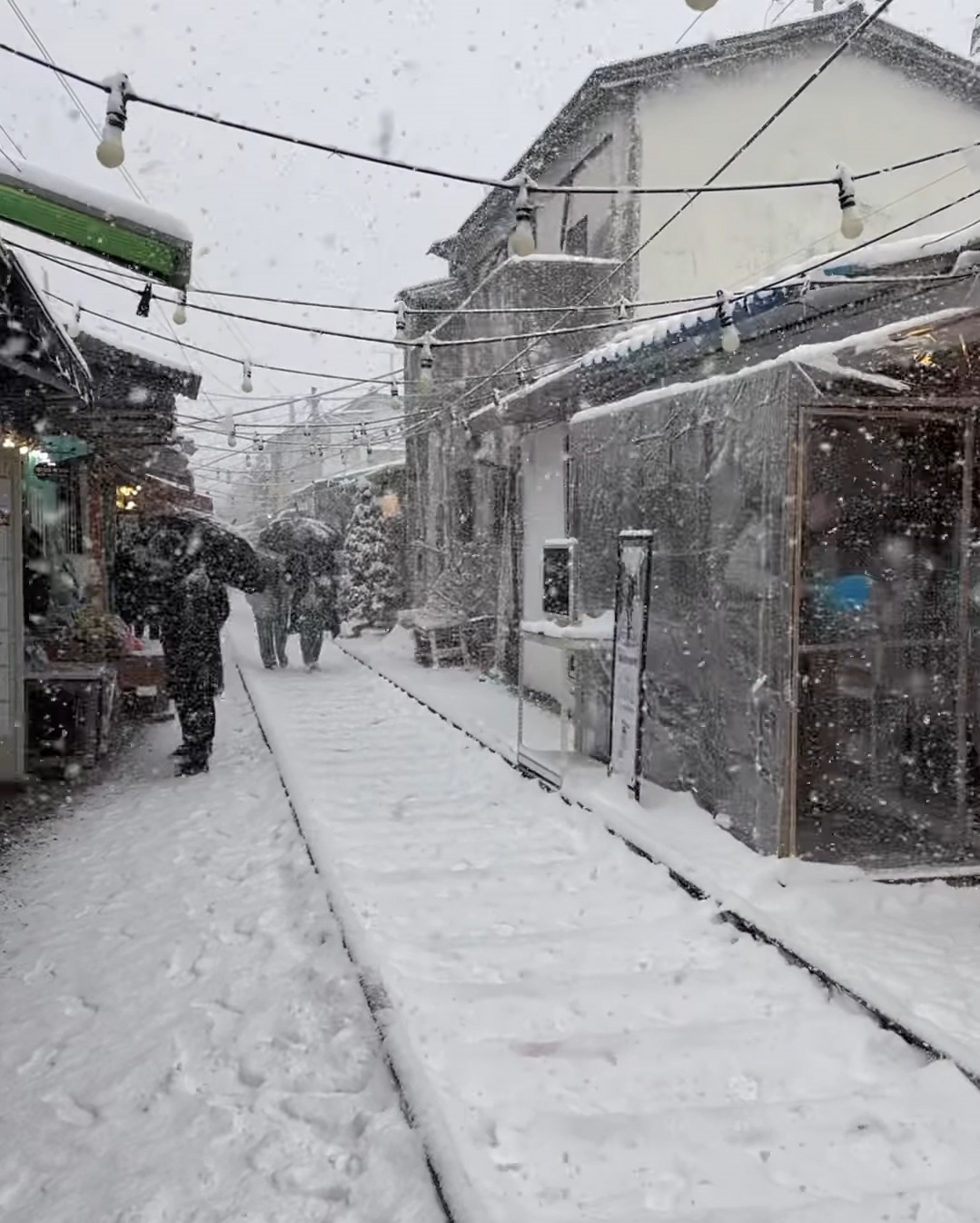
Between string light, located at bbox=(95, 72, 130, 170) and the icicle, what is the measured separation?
2.95m

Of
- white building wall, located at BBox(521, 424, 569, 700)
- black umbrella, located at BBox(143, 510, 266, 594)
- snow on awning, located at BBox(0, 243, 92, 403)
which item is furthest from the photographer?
white building wall, located at BBox(521, 424, 569, 700)

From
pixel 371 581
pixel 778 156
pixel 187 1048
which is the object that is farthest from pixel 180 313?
pixel 371 581

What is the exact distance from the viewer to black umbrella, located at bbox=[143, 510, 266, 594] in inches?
344

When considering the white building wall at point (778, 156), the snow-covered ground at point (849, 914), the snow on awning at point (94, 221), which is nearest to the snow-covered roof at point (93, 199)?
the snow on awning at point (94, 221)

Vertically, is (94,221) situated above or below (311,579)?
above

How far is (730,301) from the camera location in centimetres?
800

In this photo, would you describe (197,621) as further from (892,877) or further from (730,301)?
(892,877)

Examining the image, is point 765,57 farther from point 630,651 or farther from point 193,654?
point 193,654

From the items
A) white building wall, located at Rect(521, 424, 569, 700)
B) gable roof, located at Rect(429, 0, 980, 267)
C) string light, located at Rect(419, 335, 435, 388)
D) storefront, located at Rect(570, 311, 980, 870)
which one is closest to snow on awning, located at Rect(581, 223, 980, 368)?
storefront, located at Rect(570, 311, 980, 870)

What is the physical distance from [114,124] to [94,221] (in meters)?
1.20

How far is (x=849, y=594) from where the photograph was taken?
22.6ft

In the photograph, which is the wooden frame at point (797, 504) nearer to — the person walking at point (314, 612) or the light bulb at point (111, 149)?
the light bulb at point (111, 149)

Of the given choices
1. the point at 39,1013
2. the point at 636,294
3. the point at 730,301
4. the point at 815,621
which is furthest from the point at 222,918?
the point at 636,294

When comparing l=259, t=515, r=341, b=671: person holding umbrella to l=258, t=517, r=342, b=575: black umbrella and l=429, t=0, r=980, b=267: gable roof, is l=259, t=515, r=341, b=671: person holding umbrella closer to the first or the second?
l=258, t=517, r=342, b=575: black umbrella
